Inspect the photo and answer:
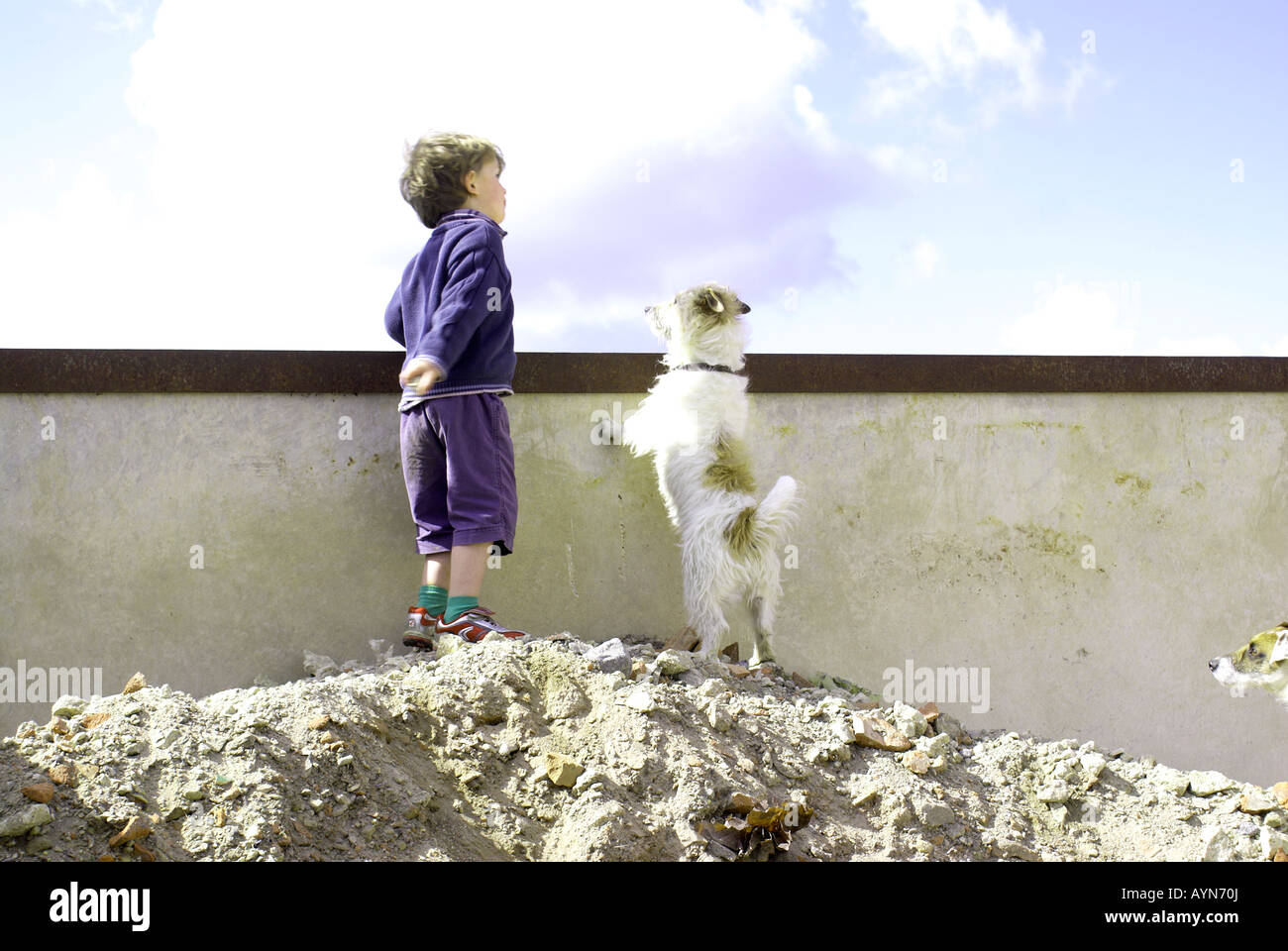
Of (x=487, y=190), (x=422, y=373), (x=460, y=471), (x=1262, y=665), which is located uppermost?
(x=487, y=190)

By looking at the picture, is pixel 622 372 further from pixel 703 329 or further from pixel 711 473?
pixel 711 473

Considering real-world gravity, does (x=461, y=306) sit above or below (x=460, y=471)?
above

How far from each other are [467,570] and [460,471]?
15.9 inches

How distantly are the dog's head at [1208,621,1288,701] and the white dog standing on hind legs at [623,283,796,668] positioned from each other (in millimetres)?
1901

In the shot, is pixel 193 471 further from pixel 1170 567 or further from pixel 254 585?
pixel 1170 567

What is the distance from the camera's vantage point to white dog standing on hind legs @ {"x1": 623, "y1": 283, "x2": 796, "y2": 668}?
446 cm

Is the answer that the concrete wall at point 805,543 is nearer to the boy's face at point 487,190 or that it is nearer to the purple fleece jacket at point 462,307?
the purple fleece jacket at point 462,307

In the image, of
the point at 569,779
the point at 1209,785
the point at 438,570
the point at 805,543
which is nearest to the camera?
the point at 569,779

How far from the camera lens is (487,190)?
14.6 ft

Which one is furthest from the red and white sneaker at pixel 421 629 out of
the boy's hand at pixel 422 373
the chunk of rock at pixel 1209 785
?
the chunk of rock at pixel 1209 785

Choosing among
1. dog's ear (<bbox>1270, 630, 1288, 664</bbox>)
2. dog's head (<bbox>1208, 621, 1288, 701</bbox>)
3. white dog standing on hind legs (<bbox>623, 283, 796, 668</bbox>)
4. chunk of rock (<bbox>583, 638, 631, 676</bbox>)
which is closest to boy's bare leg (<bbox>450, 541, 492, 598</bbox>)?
chunk of rock (<bbox>583, 638, 631, 676</bbox>)

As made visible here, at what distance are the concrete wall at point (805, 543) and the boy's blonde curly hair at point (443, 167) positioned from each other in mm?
978

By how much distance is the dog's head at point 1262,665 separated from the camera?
405cm

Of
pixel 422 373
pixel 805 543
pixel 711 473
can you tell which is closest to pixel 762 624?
pixel 805 543
